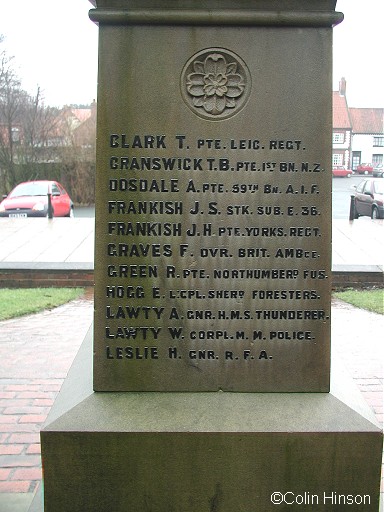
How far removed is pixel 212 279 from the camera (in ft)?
9.07

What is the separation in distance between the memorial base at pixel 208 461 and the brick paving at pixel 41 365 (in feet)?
3.35

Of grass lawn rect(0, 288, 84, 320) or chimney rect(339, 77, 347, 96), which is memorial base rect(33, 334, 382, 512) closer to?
grass lawn rect(0, 288, 84, 320)

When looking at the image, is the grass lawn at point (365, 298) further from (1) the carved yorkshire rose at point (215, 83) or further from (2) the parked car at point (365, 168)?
(2) the parked car at point (365, 168)

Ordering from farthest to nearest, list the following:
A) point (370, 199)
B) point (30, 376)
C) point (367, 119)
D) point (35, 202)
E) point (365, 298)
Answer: point (367, 119), point (370, 199), point (35, 202), point (365, 298), point (30, 376)

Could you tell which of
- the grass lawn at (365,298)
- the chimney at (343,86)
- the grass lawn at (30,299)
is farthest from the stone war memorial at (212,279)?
the chimney at (343,86)

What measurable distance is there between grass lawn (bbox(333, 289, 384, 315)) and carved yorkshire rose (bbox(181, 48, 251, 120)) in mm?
6344

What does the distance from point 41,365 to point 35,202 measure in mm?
15224

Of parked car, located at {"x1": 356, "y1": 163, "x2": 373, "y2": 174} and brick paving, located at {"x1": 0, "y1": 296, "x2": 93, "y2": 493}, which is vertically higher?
parked car, located at {"x1": 356, "y1": 163, "x2": 373, "y2": 174}

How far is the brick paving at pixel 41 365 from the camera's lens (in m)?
3.87

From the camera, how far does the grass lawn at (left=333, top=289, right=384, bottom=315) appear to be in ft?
28.4

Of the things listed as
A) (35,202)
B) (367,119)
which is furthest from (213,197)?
(367,119)

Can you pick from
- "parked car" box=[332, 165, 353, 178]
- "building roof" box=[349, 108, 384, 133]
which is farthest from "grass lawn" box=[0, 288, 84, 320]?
"parked car" box=[332, 165, 353, 178]

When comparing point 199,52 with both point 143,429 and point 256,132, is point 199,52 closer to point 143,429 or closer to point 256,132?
point 256,132

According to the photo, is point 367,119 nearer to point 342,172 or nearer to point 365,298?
point 342,172
